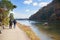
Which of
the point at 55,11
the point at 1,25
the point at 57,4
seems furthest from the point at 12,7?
the point at 57,4

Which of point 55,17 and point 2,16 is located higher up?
point 2,16

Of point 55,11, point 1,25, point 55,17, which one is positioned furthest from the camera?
point 55,11

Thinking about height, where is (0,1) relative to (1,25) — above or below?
above

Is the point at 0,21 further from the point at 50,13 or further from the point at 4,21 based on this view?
the point at 50,13

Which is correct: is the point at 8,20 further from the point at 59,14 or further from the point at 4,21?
the point at 59,14

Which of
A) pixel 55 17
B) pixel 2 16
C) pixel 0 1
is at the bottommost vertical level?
pixel 55 17

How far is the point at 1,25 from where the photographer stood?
20.7m

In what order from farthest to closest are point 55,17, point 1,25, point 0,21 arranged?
point 55,17 < point 0,21 < point 1,25

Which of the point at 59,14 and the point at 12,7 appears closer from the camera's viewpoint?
the point at 12,7

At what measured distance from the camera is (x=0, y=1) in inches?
997

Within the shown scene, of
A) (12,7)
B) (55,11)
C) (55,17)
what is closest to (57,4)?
(55,11)

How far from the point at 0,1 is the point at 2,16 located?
4525 millimetres

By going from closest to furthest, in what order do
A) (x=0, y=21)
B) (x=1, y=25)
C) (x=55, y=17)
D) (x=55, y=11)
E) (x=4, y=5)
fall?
(x=1, y=25) < (x=0, y=21) < (x=4, y=5) < (x=55, y=17) < (x=55, y=11)

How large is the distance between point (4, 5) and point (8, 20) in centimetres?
294
